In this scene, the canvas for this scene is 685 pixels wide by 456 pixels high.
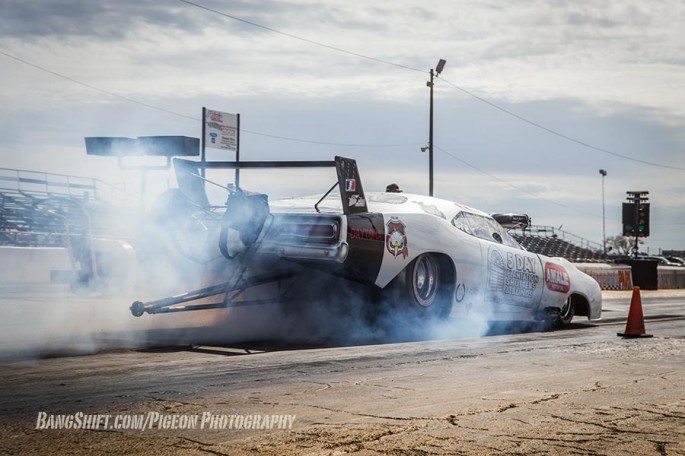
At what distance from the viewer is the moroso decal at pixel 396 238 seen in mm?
9177

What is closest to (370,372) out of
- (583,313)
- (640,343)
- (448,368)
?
(448,368)

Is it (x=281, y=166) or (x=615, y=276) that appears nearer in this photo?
(x=281, y=166)

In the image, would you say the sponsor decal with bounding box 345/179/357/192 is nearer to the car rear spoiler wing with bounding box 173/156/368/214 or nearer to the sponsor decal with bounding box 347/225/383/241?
the car rear spoiler wing with bounding box 173/156/368/214

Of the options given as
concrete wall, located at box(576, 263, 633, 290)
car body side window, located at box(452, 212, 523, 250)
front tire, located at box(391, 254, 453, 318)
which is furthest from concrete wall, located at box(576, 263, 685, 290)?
front tire, located at box(391, 254, 453, 318)

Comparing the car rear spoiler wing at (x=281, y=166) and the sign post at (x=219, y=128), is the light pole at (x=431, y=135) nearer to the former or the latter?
the sign post at (x=219, y=128)

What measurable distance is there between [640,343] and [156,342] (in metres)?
5.55

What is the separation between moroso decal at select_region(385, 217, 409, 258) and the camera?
9177 millimetres

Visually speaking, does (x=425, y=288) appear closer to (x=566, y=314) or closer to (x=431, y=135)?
(x=566, y=314)

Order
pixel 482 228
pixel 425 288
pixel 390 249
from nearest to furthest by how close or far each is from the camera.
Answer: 1. pixel 390 249
2. pixel 425 288
3. pixel 482 228

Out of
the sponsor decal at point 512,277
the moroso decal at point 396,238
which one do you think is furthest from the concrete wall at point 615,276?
the moroso decal at point 396,238

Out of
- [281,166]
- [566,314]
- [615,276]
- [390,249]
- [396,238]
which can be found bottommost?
[615,276]

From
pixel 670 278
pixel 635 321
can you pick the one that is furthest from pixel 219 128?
pixel 635 321

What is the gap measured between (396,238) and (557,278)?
3.71 metres

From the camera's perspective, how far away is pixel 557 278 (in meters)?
12.0
